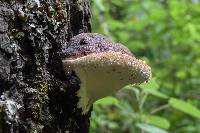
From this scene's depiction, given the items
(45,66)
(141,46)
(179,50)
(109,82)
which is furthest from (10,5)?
(179,50)

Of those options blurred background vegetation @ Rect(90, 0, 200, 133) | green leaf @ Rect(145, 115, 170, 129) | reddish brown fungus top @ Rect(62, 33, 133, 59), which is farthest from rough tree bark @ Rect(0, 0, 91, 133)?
blurred background vegetation @ Rect(90, 0, 200, 133)

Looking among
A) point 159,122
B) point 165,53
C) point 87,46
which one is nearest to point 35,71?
point 87,46

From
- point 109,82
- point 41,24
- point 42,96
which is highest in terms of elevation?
point 41,24

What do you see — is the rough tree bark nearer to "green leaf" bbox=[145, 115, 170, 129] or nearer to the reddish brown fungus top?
the reddish brown fungus top

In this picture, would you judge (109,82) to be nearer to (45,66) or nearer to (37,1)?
(45,66)

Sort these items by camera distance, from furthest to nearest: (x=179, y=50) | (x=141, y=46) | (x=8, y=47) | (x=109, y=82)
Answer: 1. (x=179, y=50)
2. (x=141, y=46)
3. (x=109, y=82)
4. (x=8, y=47)

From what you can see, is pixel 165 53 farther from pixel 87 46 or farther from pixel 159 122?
pixel 87 46

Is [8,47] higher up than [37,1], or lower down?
lower down
